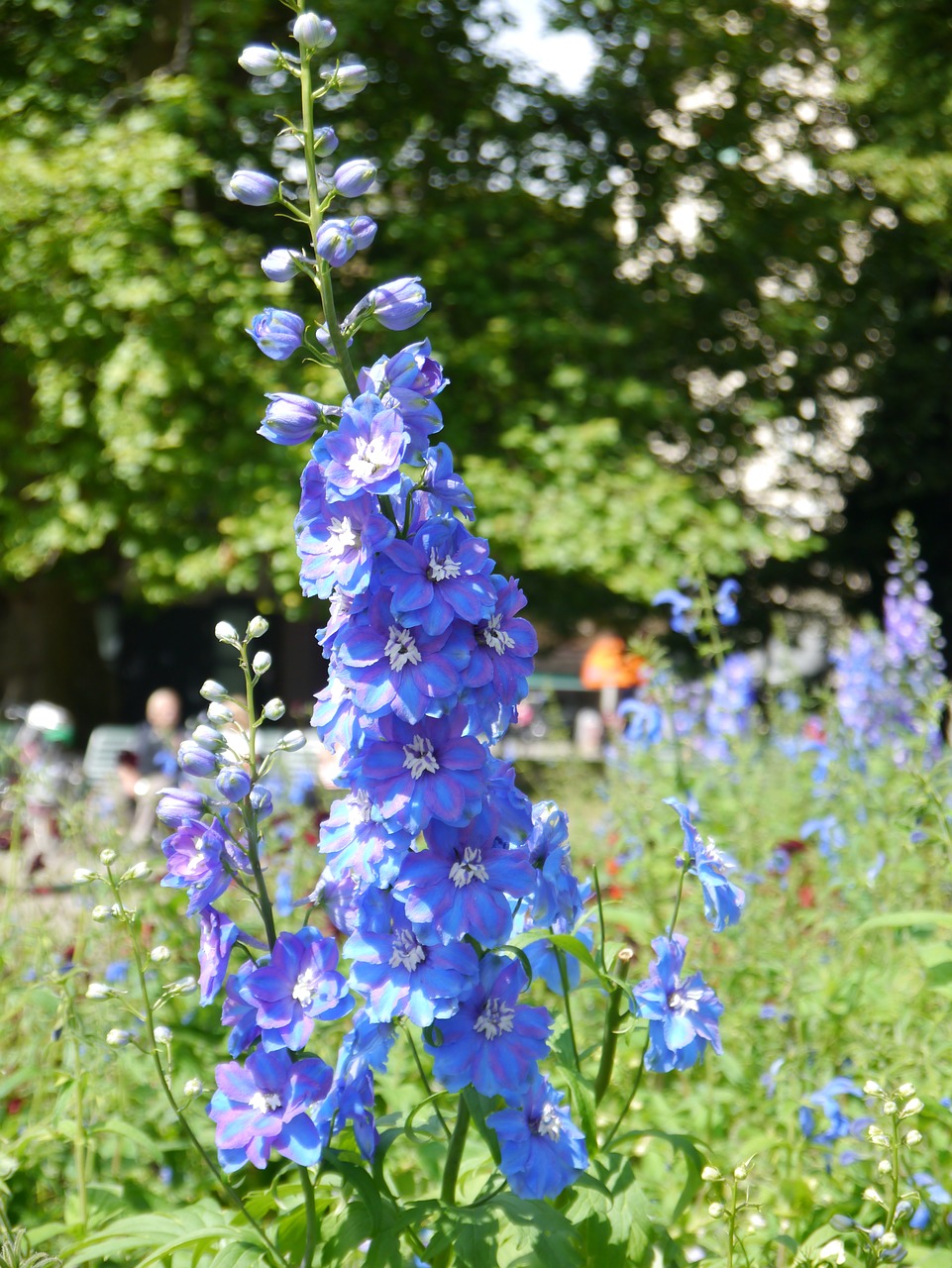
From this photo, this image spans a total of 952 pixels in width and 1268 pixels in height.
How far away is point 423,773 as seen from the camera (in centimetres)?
155

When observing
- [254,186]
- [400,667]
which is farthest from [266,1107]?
[254,186]

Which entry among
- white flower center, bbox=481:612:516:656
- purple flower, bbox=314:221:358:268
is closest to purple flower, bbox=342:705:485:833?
white flower center, bbox=481:612:516:656

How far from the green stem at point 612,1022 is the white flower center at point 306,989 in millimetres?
454

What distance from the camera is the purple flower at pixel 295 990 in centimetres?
156

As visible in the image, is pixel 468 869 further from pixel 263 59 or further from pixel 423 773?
pixel 263 59

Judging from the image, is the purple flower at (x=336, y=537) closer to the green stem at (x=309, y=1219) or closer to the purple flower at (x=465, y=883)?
the purple flower at (x=465, y=883)

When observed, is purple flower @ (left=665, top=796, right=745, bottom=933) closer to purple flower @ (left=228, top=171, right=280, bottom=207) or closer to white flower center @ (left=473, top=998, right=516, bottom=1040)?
white flower center @ (left=473, top=998, right=516, bottom=1040)

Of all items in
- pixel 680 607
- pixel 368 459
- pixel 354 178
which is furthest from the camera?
pixel 680 607

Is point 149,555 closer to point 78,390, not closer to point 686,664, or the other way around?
point 78,390

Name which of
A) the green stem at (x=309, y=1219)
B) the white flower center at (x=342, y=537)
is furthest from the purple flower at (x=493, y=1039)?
the white flower center at (x=342, y=537)

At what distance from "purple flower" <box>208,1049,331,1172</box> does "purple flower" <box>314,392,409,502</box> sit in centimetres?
72

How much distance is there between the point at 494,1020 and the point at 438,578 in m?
0.56

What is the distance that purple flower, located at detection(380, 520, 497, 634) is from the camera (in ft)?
5.01

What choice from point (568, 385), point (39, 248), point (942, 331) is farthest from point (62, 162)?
point (942, 331)
